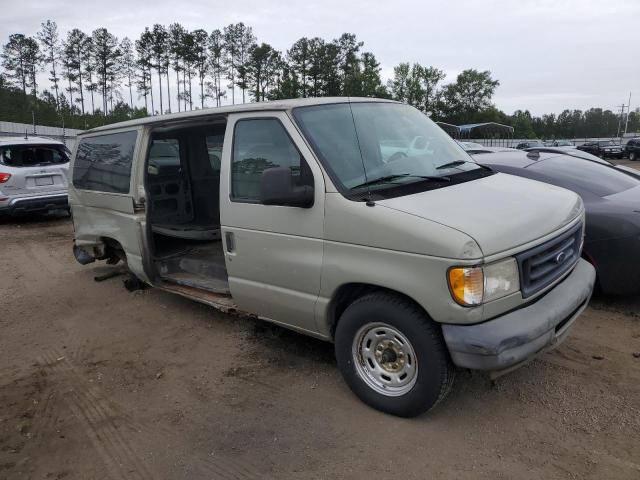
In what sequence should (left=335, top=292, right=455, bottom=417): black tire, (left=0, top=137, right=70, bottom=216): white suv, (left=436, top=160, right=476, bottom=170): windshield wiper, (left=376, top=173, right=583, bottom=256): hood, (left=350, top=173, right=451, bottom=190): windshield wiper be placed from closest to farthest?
(left=376, top=173, right=583, bottom=256): hood < (left=335, top=292, right=455, bottom=417): black tire < (left=350, top=173, right=451, bottom=190): windshield wiper < (left=436, top=160, right=476, bottom=170): windshield wiper < (left=0, top=137, right=70, bottom=216): white suv

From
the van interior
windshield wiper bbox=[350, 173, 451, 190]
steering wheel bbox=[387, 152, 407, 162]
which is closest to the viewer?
windshield wiper bbox=[350, 173, 451, 190]

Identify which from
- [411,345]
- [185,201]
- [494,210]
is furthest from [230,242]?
[185,201]

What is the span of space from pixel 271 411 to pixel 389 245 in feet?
4.82

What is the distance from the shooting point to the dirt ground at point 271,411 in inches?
114

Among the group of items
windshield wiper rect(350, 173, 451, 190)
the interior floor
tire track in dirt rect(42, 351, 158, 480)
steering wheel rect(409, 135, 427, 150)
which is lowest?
tire track in dirt rect(42, 351, 158, 480)

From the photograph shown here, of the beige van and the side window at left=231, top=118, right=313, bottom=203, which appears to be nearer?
the beige van

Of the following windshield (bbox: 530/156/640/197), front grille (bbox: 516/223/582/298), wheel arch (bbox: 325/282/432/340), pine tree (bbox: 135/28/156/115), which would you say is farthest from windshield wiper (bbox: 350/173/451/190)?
pine tree (bbox: 135/28/156/115)

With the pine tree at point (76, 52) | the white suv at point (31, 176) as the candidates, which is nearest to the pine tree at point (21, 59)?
the pine tree at point (76, 52)

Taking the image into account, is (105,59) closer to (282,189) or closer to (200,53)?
(200,53)

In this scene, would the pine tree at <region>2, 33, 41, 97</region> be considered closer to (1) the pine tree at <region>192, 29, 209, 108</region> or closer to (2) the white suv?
(1) the pine tree at <region>192, 29, 209, 108</region>

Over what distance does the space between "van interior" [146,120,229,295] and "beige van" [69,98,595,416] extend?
30.3 inches

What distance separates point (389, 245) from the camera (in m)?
3.01

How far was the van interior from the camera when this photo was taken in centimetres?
546

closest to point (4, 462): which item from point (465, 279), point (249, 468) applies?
point (249, 468)
